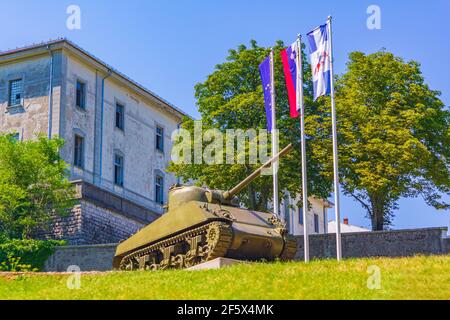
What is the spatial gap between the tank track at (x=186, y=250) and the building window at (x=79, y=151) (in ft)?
66.8

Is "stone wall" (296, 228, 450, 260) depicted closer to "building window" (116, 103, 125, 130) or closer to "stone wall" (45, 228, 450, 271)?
"stone wall" (45, 228, 450, 271)

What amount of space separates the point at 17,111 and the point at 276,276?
30.8m

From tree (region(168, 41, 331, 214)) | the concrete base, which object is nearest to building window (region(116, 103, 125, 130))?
tree (region(168, 41, 331, 214))

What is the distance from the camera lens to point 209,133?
40.5 m

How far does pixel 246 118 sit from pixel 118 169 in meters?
11.6

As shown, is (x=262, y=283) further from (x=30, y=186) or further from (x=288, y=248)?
(x=30, y=186)

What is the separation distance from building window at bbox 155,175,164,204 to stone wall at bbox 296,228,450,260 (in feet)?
61.0

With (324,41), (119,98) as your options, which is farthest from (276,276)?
(119,98)

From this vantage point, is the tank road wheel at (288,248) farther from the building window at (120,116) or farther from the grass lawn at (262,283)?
the building window at (120,116)

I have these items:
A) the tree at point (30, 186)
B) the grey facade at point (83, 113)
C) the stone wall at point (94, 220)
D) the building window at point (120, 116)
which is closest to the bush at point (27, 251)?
the tree at point (30, 186)

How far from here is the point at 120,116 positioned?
165ft

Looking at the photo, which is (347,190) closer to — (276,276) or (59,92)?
(59,92)

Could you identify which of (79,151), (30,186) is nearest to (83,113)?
(79,151)

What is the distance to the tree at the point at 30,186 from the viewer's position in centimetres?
3884
